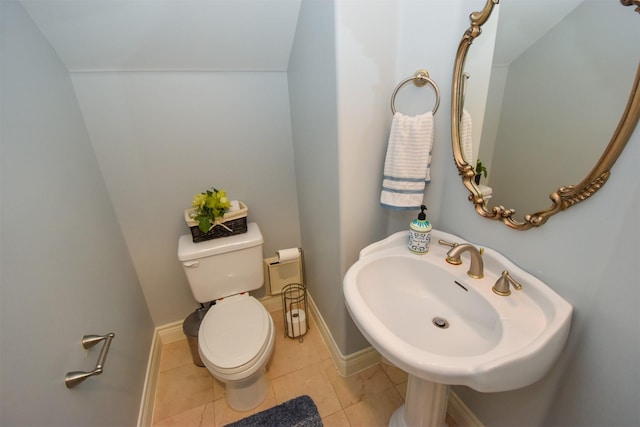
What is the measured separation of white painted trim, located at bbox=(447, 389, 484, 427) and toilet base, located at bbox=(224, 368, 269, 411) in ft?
2.99

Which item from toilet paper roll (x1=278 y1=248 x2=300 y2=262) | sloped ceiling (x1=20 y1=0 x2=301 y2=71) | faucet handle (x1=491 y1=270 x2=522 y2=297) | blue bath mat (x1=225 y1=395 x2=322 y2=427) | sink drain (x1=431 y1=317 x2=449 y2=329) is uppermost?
sloped ceiling (x1=20 y1=0 x2=301 y2=71)

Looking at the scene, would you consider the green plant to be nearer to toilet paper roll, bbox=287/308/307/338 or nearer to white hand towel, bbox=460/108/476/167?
toilet paper roll, bbox=287/308/307/338

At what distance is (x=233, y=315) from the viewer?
140cm

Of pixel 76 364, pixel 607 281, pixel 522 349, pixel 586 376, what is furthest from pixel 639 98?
pixel 76 364

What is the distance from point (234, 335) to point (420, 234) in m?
0.98

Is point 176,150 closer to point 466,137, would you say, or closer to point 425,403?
point 466,137

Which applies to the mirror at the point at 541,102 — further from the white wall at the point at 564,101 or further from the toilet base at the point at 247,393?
the toilet base at the point at 247,393

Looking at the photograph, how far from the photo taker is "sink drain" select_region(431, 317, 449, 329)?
93 cm

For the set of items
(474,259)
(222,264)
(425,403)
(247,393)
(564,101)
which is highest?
(564,101)

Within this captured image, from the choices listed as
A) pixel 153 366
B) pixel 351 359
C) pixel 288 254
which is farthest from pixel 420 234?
pixel 153 366

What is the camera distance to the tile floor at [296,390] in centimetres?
131

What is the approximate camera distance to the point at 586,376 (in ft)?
2.36

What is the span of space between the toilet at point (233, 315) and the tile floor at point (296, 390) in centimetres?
10

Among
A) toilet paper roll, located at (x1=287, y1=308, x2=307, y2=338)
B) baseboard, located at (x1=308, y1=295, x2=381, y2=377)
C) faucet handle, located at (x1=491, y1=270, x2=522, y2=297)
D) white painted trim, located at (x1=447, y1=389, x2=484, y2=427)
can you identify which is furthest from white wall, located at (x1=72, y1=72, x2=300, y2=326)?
white painted trim, located at (x1=447, y1=389, x2=484, y2=427)
